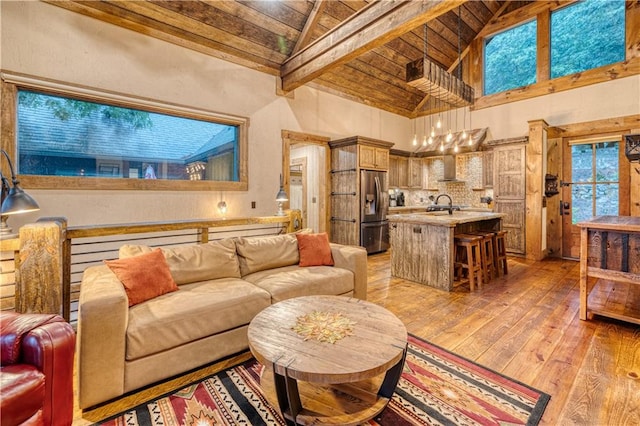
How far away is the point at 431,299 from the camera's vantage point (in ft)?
11.3

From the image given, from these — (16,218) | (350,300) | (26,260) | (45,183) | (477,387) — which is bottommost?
(477,387)

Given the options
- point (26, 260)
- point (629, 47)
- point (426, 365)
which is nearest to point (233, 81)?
point (26, 260)

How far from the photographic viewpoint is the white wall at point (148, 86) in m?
3.11

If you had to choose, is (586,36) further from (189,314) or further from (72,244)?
(72,244)

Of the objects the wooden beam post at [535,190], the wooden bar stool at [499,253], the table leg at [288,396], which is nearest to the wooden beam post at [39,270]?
the table leg at [288,396]

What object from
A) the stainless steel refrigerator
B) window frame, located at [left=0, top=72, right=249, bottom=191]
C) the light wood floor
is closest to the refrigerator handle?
the stainless steel refrigerator

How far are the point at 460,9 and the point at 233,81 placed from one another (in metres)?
4.64

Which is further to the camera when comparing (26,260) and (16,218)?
(16,218)

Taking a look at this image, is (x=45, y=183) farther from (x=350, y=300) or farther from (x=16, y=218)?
(x=350, y=300)

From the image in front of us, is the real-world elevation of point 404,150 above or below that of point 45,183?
above

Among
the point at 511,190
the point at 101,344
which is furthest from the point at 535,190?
the point at 101,344

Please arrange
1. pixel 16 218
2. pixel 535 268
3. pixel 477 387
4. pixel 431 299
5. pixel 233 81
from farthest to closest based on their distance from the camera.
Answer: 1. pixel 535 268
2. pixel 233 81
3. pixel 431 299
4. pixel 16 218
5. pixel 477 387

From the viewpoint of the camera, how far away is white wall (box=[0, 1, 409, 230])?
3.11 m

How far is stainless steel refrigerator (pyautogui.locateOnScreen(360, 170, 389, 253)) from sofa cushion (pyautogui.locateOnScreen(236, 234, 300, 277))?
2689 mm
